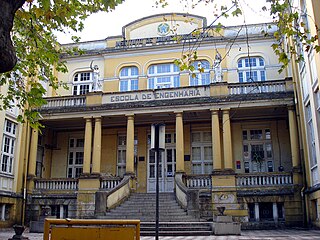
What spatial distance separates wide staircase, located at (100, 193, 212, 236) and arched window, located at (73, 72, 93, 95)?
8.38m

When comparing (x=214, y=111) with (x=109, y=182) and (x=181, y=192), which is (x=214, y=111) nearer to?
(x=181, y=192)

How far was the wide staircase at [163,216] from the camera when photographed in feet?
44.0

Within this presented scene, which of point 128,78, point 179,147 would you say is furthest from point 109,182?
point 128,78

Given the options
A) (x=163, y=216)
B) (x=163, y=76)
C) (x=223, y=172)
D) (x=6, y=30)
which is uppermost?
(x=163, y=76)

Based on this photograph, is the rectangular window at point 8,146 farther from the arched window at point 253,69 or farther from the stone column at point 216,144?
the arched window at point 253,69

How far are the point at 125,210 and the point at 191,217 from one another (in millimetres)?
3020

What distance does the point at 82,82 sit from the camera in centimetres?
2358

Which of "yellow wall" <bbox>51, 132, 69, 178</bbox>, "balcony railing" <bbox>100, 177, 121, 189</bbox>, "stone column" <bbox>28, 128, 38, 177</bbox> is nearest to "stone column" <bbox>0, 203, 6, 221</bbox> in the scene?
"stone column" <bbox>28, 128, 38, 177</bbox>

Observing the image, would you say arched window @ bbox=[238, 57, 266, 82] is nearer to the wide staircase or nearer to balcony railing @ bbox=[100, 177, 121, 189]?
the wide staircase

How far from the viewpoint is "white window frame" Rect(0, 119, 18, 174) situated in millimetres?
18125

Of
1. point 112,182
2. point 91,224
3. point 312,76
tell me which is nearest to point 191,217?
point 112,182

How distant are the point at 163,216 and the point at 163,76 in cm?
964

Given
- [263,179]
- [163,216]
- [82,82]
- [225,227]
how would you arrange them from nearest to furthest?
[225,227]
[163,216]
[263,179]
[82,82]

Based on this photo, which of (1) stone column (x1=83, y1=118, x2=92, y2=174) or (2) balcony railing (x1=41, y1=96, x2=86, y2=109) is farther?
(2) balcony railing (x1=41, y1=96, x2=86, y2=109)
